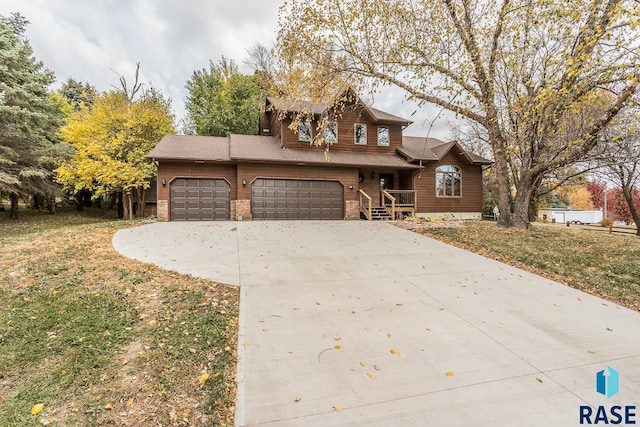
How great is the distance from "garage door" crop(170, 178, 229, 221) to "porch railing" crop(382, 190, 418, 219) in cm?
839

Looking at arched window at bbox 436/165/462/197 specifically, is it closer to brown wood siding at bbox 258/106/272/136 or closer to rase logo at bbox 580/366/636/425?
brown wood siding at bbox 258/106/272/136

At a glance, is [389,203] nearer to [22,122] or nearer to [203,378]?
[203,378]

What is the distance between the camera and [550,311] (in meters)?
4.23

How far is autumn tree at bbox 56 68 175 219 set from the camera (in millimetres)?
14320

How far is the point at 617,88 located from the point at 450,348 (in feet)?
36.0

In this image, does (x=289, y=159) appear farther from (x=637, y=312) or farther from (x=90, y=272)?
(x=637, y=312)

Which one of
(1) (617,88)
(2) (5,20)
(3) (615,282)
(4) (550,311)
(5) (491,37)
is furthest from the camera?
(2) (5,20)

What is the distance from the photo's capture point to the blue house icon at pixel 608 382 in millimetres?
2570

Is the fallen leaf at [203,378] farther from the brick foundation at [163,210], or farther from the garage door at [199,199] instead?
the brick foundation at [163,210]

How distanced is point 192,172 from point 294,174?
478cm

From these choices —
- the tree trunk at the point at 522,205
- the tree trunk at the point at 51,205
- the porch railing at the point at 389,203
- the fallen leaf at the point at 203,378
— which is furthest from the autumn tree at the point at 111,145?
the tree trunk at the point at 522,205

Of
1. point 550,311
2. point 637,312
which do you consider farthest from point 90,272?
point 637,312

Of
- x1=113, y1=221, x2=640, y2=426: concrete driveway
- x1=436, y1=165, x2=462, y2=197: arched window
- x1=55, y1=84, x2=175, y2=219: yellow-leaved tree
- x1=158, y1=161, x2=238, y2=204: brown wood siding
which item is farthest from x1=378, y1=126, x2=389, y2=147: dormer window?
x1=55, y1=84, x2=175, y2=219: yellow-leaved tree

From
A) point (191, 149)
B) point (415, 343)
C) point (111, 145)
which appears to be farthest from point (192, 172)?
point (415, 343)
